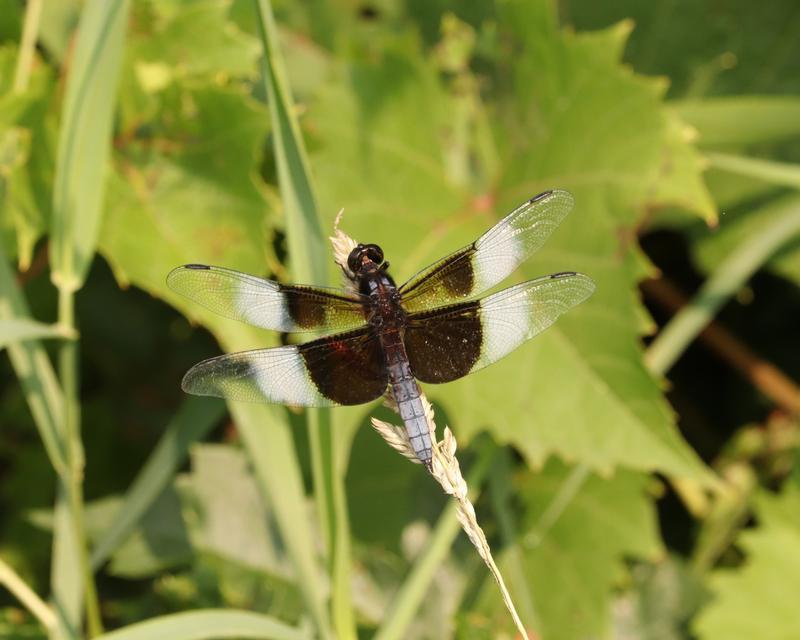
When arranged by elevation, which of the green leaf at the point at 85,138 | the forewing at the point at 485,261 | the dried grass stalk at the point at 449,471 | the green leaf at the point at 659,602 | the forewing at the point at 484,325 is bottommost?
the dried grass stalk at the point at 449,471

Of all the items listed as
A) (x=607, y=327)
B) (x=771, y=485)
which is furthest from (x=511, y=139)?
(x=771, y=485)

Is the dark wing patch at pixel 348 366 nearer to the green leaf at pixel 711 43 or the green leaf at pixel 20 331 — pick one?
the green leaf at pixel 20 331

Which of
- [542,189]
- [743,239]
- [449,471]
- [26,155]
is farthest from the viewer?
[743,239]

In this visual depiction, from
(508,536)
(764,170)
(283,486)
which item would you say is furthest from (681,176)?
(283,486)

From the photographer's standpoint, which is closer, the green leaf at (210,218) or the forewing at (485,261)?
the forewing at (485,261)

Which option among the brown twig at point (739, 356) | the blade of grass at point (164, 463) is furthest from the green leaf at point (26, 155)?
the brown twig at point (739, 356)

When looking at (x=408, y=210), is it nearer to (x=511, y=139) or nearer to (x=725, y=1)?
(x=511, y=139)

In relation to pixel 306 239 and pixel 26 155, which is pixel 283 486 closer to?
pixel 306 239

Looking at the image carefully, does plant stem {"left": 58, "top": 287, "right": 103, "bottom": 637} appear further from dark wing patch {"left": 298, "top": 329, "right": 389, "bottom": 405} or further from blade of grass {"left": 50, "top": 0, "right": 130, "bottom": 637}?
dark wing patch {"left": 298, "top": 329, "right": 389, "bottom": 405}
